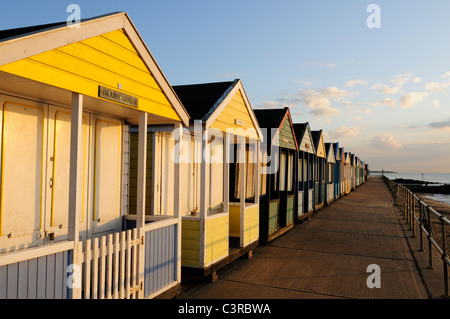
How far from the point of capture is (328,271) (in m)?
7.42

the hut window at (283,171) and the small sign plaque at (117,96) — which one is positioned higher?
the small sign plaque at (117,96)

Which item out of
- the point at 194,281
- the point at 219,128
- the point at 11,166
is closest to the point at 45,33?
the point at 11,166

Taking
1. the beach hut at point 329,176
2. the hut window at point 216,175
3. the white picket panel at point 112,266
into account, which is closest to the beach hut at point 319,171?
the beach hut at point 329,176

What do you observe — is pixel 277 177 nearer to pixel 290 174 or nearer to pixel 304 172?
pixel 290 174

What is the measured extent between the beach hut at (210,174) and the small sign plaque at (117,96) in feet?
5.48

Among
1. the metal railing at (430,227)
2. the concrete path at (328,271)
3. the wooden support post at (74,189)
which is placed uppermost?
the wooden support post at (74,189)

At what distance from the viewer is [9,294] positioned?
3.17 m

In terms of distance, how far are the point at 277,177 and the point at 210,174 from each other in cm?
321

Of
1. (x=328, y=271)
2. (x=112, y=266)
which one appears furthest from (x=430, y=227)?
(x=112, y=266)

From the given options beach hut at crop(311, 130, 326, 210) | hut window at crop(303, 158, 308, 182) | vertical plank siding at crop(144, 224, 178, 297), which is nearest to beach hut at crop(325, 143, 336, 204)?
beach hut at crop(311, 130, 326, 210)

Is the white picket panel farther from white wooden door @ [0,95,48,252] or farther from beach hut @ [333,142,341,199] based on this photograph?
beach hut @ [333,142,341,199]

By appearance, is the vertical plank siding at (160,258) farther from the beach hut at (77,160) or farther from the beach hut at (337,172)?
the beach hut at (337,172)

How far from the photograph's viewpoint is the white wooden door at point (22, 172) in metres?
3.89

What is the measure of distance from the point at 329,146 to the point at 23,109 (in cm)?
2084
